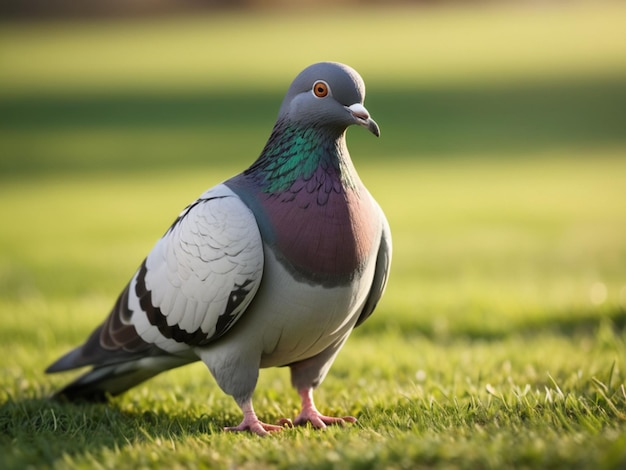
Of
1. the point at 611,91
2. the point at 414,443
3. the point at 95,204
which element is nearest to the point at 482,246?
the point at 95,204

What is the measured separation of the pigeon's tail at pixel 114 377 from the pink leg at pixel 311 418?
61 cm

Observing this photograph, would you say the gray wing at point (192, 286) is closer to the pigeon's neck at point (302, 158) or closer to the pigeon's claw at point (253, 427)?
the pigeon's neck at point (302, 158)

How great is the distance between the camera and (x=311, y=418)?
425 cm

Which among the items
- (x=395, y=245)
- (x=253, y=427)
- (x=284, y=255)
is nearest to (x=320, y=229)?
(x=284, y=255)

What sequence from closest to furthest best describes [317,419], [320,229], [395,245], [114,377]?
[320,229], [317,419], [114,377], [395,245]

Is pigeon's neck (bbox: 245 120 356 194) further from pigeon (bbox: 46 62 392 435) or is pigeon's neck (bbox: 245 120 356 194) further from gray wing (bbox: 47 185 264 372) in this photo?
gray wing (bbox: 47 185 264 372)

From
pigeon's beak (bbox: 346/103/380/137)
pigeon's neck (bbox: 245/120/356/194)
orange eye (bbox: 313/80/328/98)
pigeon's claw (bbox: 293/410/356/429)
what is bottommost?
pigeon's claw (bbox: 293/410/356/429)

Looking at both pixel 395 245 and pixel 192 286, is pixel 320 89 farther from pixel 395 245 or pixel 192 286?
pixel 395 245

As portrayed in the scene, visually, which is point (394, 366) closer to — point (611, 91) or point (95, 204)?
point (95, 204)

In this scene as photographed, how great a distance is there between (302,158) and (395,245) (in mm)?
7151

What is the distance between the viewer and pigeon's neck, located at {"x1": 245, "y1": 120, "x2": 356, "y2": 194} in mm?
Answer: 3922

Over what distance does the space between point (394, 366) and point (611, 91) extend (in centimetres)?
1855

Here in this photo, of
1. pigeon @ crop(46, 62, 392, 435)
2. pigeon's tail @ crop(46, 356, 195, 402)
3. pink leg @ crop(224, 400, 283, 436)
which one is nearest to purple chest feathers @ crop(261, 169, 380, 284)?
pigeon @ crop(46, 62, 392, 435)

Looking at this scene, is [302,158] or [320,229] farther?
[302,158]
